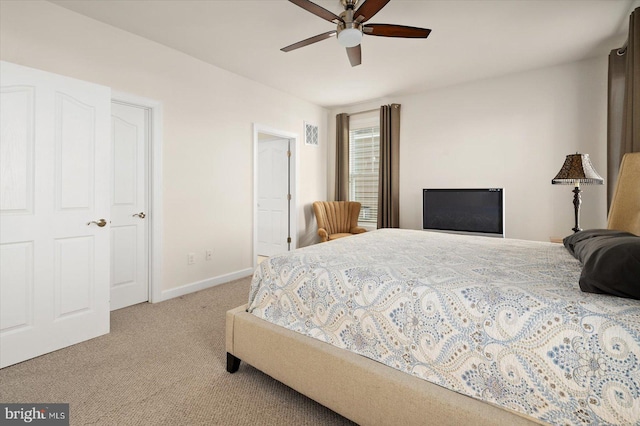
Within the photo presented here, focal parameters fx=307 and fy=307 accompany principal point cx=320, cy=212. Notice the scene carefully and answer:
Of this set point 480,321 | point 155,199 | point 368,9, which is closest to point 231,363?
point 480,321

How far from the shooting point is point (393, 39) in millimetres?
3010

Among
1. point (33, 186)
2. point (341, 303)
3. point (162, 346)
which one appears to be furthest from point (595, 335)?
point (33, 186)

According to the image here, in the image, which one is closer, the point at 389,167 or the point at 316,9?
the point at 316,9

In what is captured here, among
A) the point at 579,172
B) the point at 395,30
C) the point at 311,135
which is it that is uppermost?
the point at 395,30

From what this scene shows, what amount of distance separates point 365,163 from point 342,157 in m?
0.41

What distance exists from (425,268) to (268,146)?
14.0ft

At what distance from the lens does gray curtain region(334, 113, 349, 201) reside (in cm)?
529

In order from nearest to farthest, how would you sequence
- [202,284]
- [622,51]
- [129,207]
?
[622,51], [129,207], [202,284]

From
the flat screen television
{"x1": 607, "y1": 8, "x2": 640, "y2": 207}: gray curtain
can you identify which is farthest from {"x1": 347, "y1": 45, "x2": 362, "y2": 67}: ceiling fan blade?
the flat screen television

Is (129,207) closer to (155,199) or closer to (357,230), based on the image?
(155,199)

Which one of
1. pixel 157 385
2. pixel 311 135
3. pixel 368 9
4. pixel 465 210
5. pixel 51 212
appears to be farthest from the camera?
pixel 311 135

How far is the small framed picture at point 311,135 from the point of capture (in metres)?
5.07

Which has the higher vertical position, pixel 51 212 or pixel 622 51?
pixel 622 51

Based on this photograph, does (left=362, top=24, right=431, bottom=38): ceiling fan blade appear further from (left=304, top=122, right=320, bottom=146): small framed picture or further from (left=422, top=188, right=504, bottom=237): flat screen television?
(left=304, top=122, right=320, bottom=146): small framed picture
